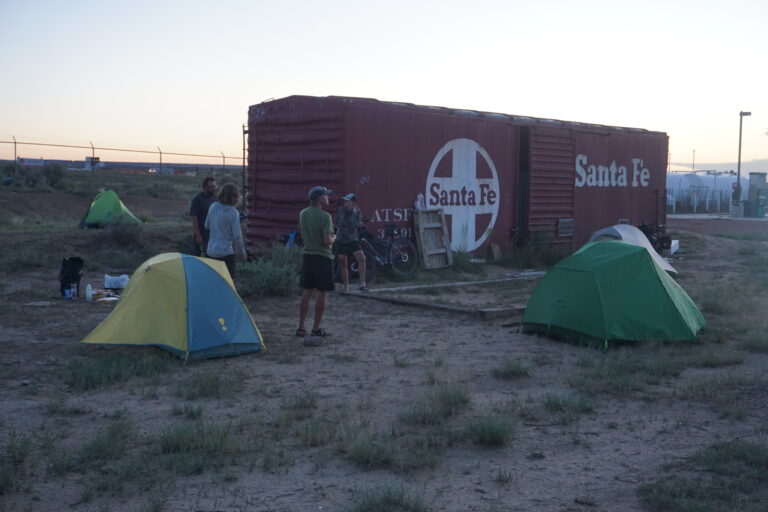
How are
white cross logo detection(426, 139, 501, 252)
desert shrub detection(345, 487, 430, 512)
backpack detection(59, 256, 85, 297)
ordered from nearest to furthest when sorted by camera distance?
desert shrub detection(345, 487, 430, 512) < backpack detection(59, 256, 85, 297) < white cross logo detection(426, 139, 501, 252)

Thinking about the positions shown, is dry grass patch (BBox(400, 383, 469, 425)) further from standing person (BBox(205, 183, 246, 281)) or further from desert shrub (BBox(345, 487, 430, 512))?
standing person (BBox(205, 183, 246, 281))

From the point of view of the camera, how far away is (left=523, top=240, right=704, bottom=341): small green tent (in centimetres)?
870

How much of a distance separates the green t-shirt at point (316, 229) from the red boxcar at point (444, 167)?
193 inches

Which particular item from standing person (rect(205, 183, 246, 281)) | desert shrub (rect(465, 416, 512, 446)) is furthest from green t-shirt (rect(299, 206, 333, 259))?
desert shrub (rect(465, 416, 512, 446))

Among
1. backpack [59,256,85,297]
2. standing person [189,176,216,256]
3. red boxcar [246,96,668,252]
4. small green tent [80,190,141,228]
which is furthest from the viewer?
small green tent [80,190,141,228]

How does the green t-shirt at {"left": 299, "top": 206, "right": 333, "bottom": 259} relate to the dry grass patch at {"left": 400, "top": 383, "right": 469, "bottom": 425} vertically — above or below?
above

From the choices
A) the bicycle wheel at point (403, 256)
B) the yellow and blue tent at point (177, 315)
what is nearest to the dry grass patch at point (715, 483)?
the yellow and blue tent at point (177, 315)

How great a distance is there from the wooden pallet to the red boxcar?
21 cm

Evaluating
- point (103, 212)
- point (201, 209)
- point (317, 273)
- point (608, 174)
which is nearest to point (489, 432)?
point (317, 273)

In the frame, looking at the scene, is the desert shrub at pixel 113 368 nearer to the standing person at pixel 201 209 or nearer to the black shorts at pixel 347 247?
the standing person at pixel 201 209

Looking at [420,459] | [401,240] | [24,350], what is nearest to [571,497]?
[420,459]

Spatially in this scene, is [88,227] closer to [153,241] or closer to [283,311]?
[153,241]

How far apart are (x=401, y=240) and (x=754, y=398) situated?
8.48 m

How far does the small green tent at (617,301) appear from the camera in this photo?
28.6 ft
